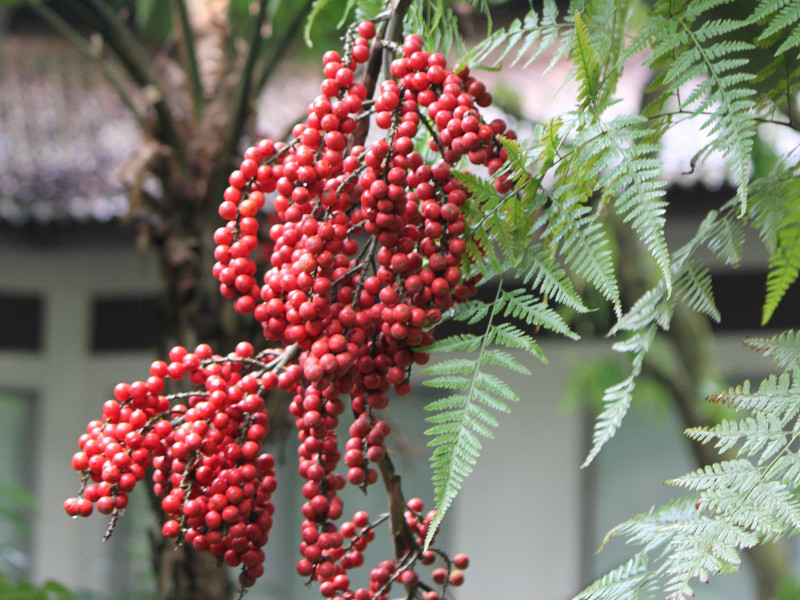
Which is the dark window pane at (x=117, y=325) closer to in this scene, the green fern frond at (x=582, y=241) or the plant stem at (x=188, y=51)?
the plant stem at (x=188, y=51)

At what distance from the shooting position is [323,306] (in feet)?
1.34

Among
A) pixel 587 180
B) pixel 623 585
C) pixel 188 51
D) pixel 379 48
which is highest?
pixel 188 51

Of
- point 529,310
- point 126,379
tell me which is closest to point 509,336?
point 529,310

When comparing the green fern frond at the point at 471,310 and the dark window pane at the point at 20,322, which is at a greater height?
the dark window pane at the point at 20,322

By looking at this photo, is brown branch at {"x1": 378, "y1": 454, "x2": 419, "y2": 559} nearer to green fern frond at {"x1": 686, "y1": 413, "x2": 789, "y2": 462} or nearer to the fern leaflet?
the fern leaflet

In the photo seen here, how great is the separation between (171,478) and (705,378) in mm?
1377

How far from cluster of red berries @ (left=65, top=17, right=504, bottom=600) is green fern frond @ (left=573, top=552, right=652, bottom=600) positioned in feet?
0.33

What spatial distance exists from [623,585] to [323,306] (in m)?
0.23

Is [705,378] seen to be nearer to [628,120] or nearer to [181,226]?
[181,226]

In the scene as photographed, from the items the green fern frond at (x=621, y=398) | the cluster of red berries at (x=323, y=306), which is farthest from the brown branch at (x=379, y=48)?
the green fern frond at (x=621, y=398)

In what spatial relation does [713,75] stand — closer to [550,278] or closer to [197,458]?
[550,278]

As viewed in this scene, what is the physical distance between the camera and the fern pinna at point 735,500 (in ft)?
1.29

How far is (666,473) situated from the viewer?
9.18ft

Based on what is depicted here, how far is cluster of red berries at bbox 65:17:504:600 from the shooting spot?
41 cm
